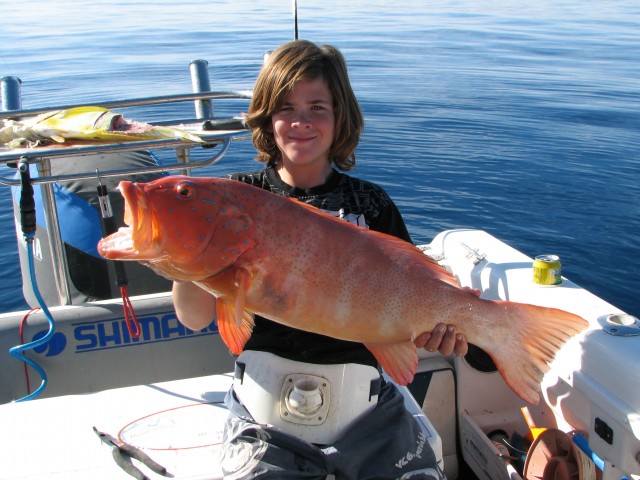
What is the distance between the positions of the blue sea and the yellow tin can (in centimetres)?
368

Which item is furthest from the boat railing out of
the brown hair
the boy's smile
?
the boy's smile

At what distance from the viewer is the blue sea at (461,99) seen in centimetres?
809

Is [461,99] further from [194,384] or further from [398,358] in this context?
[398,358]

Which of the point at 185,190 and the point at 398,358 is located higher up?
the point at 185,190

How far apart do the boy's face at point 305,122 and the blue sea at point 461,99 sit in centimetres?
498

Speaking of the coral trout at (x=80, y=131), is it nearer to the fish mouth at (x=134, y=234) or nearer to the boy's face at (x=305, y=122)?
the boy's face at (x=305, y=122)

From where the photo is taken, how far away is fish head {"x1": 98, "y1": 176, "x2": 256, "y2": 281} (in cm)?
171

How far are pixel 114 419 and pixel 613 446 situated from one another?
6.84 ft

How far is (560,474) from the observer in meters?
2.72

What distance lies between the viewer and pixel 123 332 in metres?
3.37

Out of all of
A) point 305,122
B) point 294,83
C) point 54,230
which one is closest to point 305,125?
point 305,122

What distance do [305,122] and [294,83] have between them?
0.17 m

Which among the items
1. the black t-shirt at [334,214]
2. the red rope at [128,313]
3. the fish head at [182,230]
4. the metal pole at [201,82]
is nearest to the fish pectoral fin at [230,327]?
the fish head at [182,230]

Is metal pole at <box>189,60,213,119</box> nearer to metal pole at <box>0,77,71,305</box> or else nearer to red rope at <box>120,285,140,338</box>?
metal pole at <box>0,77,71,305</box>
